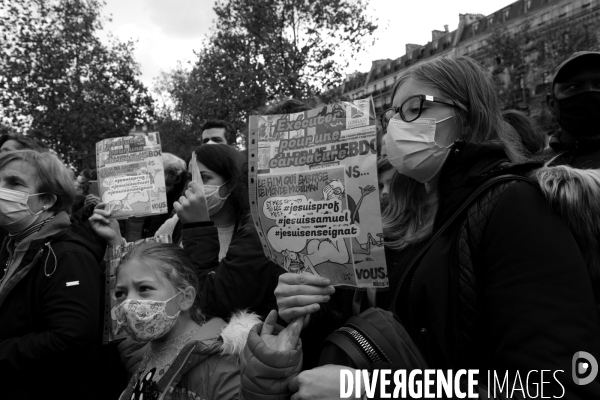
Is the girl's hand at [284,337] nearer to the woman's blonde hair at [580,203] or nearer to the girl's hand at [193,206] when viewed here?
the woman's blonde hair at [580,203]

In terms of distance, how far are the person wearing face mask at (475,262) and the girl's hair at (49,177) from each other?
2.25 metres

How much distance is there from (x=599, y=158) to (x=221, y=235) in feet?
7.22

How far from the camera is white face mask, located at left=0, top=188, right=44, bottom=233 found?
3.08 meters

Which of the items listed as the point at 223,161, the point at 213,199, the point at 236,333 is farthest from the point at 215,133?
the point at 236,333

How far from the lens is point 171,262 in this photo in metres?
2.60

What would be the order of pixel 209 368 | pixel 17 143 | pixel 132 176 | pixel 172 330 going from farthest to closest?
pixel 17 143 < pixel 132 176 < pixel 172 330 < pixel 209 368

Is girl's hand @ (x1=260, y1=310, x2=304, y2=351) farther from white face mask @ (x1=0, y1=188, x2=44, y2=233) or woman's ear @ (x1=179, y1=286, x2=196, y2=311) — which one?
white face mask @ (x1=0, y1=188, x2=44, y2=233)

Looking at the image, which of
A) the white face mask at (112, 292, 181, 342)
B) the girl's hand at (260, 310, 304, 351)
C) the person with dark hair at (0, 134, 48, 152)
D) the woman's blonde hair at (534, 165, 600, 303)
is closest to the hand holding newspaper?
the white face mask at (112, 292, 181, 342)

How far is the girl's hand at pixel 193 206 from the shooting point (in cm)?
297

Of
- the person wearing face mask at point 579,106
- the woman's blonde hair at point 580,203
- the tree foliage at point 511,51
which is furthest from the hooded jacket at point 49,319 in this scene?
the tree foliage at point 511,51

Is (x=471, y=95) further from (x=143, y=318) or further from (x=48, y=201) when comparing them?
(x=48, y=201)

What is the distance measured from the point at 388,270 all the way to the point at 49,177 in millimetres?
2402

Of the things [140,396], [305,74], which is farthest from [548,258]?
[305,74]

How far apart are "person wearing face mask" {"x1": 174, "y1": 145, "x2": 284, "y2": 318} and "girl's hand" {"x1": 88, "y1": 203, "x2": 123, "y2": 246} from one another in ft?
→ 2.18
